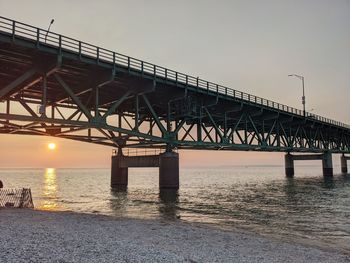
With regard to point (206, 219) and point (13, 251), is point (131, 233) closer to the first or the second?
point (13, 251)

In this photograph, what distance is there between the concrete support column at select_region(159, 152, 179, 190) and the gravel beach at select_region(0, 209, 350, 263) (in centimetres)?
2911

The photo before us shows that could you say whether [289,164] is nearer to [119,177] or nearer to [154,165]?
[119,177]

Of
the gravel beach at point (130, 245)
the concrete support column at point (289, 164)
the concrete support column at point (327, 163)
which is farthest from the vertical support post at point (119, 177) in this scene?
the concrete support column at point (327, 163)

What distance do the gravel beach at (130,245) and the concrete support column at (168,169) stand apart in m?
29.1

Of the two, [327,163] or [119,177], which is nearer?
[119,177]

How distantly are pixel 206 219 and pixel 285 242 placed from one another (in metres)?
9.28

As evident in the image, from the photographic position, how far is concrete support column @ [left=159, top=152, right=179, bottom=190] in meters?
47.1

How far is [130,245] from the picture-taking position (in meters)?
12.8

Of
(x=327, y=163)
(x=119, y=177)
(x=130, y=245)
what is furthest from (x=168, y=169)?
(x=327, y=163)

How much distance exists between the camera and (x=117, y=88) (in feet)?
134

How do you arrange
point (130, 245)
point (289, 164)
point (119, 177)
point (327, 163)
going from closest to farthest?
point (130, 245) < point (119, 177) < point (327, 163) < point (289, 164)

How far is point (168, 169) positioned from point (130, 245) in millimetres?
34836

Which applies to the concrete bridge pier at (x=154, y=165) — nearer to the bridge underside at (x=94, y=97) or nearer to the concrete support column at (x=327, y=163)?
the bridge underside at (x=94, y=97)

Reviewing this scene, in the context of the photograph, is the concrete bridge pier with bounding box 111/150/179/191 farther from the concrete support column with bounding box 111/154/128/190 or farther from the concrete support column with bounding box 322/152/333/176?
the concrete support column with bounding box 322/152/333/176
